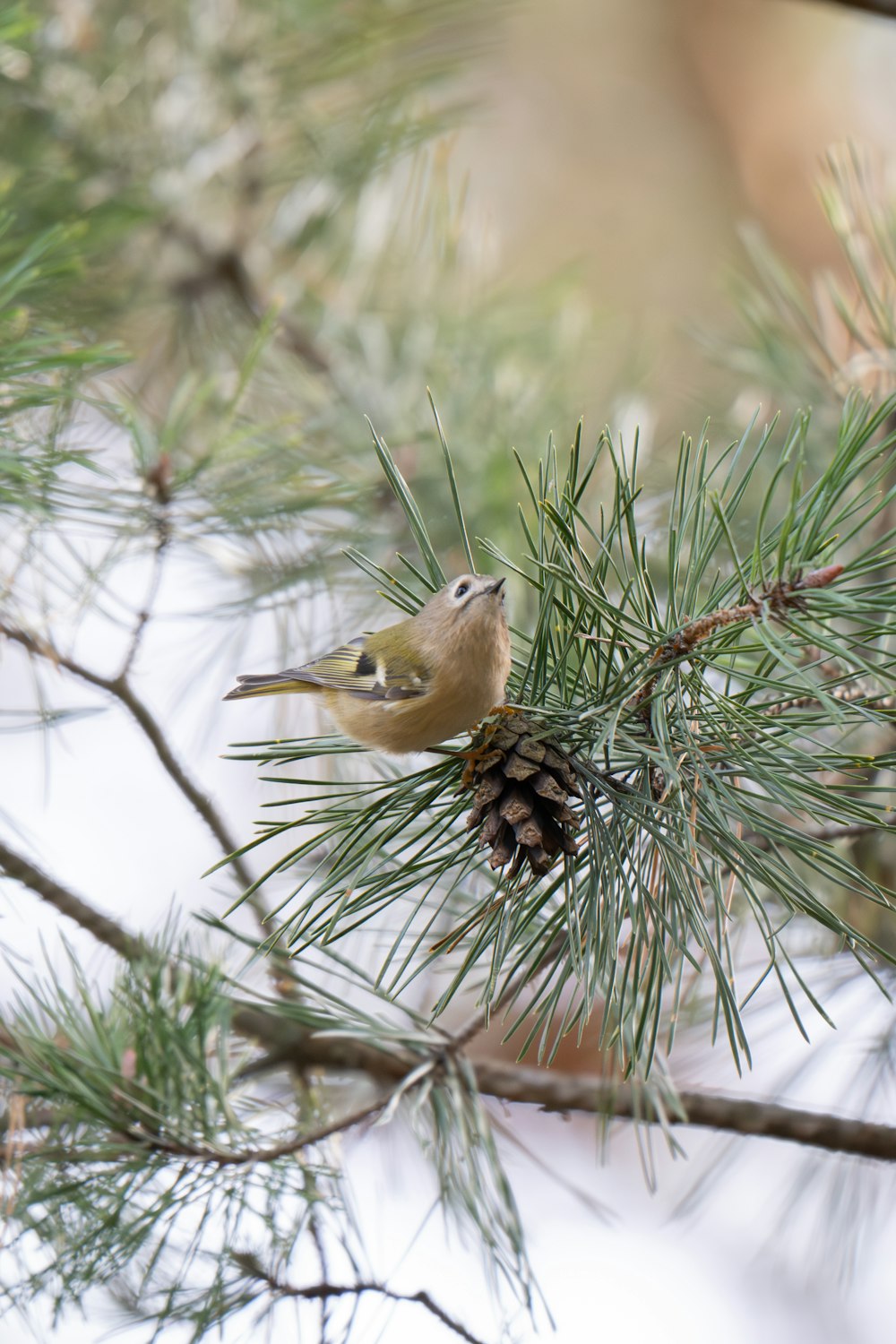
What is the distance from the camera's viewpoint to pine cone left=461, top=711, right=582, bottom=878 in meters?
0.62

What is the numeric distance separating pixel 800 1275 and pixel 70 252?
3.75 feet

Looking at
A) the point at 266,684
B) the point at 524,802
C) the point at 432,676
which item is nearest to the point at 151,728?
the point at 266,684

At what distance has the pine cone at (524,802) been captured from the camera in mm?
616

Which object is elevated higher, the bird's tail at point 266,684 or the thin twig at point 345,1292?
the bird's tail at point 266,684

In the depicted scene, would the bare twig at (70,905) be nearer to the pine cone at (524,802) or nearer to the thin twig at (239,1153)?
the thin twig at (239,1153)

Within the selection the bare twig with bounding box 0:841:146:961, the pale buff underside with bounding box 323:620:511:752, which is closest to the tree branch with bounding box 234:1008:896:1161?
the bare twig with bounding box 0:841:146:961

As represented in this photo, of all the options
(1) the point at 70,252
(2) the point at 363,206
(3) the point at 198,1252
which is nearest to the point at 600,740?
(3) the point at 198,1252

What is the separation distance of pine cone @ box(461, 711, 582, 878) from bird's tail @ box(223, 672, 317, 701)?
1.03ft

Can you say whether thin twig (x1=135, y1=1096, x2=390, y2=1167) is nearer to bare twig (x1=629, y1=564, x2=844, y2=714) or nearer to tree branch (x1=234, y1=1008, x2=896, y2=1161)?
tree branch (x1=234, y1=1008, x2=896, y2=1161)

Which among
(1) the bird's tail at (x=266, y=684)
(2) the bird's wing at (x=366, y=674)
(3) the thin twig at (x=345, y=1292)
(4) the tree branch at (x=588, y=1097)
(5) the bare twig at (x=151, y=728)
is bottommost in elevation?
(3) the thin twig at (x=345, y=1292)

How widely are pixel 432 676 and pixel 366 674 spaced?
0.15m

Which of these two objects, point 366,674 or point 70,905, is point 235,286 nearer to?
point 366,674

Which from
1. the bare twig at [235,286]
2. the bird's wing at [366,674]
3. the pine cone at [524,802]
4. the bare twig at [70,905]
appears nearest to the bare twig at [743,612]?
the pine cone at [524,802]

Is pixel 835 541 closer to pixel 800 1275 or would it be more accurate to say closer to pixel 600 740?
pixel 600 740
